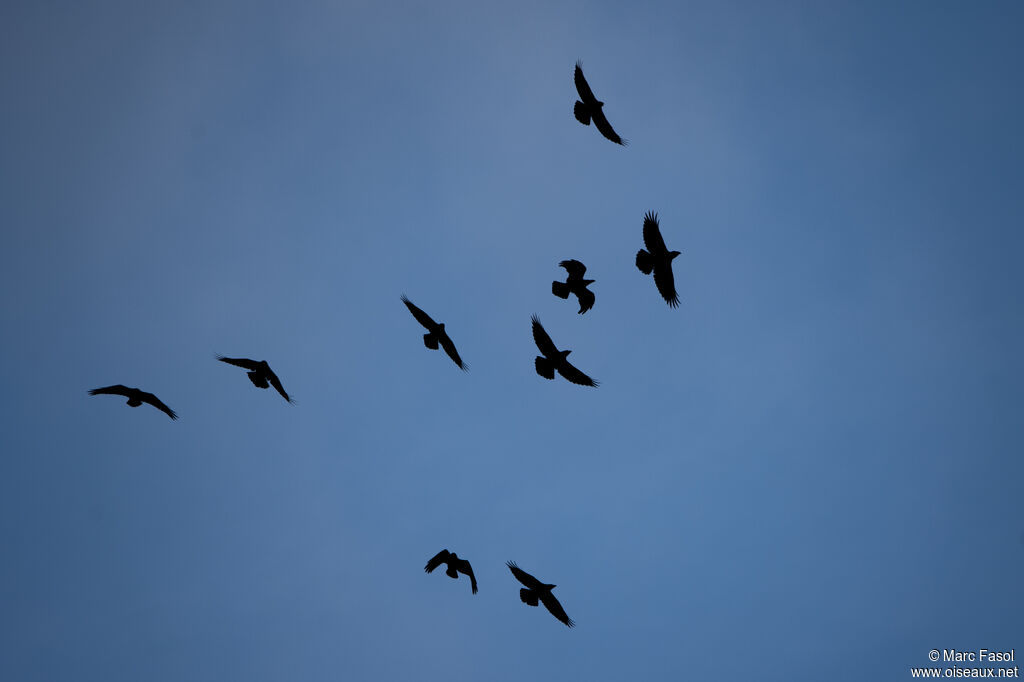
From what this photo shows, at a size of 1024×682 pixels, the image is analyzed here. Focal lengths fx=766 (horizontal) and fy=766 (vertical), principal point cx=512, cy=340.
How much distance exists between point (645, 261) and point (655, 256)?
0.23m

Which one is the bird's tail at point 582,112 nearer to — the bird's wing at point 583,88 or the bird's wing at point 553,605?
the bird's wing at point 583,88

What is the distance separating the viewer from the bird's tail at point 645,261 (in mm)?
13535

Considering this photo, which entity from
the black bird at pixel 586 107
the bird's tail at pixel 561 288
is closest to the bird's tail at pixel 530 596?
the bird's tail at pixel 561 288

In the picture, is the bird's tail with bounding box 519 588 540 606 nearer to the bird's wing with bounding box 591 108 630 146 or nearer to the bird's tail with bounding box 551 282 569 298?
the bird's tail with bounding box 551 282 569 298

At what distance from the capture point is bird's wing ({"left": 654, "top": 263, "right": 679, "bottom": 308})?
1389 cm

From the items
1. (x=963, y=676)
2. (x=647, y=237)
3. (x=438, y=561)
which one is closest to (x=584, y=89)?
(x=647, y=237)

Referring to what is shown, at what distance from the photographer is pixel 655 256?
538 inches

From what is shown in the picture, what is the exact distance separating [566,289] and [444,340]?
2.84 metres

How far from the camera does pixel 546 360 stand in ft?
48.0

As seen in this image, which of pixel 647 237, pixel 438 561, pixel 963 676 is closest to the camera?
pixel 647 237

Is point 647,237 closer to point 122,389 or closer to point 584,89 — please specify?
point 584,89

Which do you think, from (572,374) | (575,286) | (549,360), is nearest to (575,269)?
(575,286)

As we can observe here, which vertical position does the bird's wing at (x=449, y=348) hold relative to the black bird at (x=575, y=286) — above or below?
below

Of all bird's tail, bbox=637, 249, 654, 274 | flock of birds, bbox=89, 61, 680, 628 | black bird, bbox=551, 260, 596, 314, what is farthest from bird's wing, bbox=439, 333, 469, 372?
bird's tail, bbox=637, 249, 654, 274
